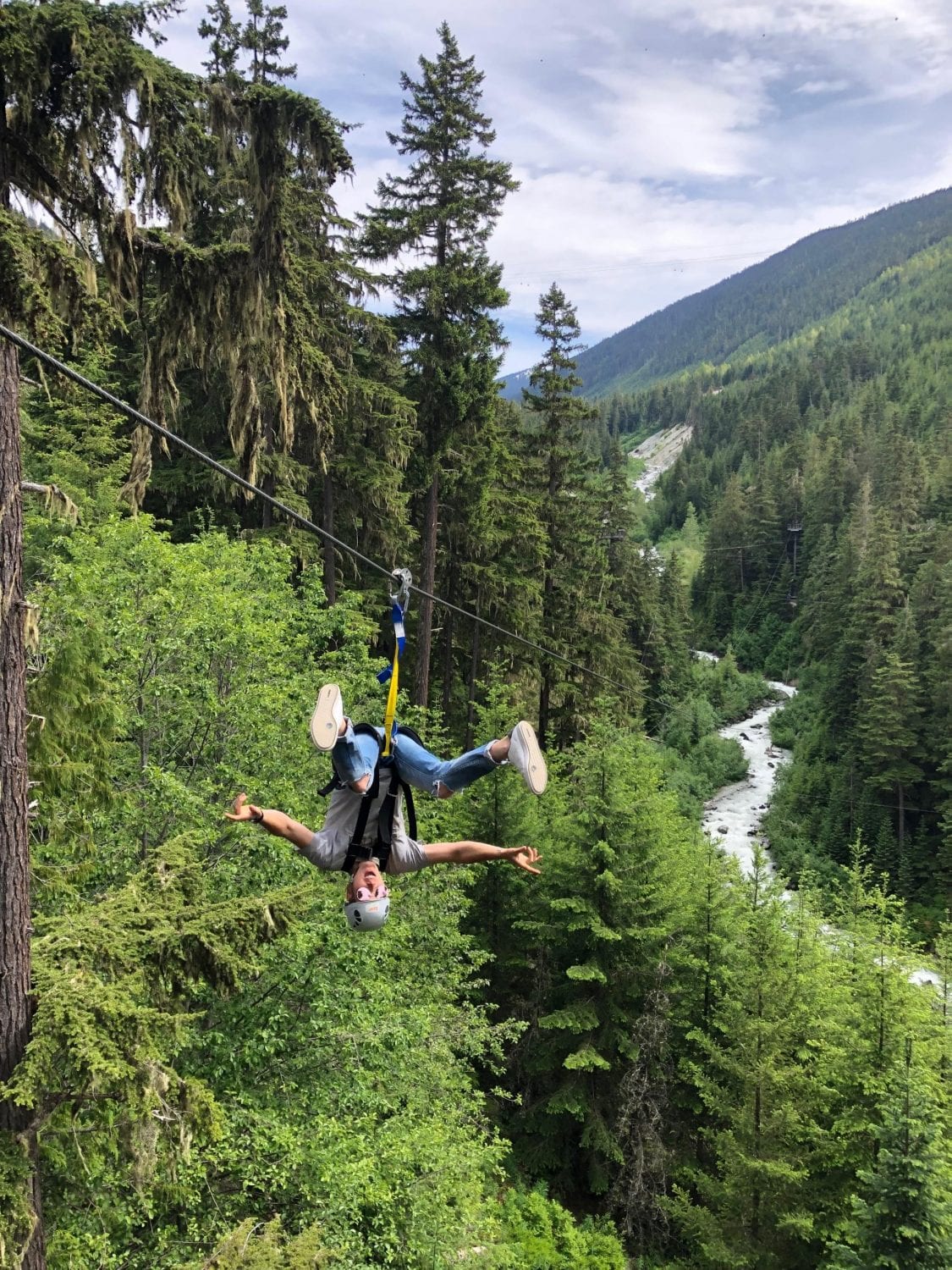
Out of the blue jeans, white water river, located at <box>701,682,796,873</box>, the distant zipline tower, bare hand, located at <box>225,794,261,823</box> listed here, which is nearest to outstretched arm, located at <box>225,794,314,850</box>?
bare hand, located at <box>225,794,261,823</box>

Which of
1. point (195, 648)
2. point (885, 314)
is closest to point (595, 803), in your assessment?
point (195, 648)

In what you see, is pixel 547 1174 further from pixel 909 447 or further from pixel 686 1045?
pixel 909 447

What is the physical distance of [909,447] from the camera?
66.1m

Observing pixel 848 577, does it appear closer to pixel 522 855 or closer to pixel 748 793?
pixel 748 793

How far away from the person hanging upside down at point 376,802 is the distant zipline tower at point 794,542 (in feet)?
272

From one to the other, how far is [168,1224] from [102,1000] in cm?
526

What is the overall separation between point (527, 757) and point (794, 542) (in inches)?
3484

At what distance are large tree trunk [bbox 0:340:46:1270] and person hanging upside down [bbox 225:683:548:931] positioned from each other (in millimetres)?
1798

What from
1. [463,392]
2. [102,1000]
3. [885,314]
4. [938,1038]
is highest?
[885,314]

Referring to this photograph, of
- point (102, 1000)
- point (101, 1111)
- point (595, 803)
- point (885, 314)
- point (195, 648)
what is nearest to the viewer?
point (102, 1000)

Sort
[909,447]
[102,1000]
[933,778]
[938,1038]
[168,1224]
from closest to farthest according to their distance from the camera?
[102,1000], [168,1224], [938,1038], [933,778], [909,447]

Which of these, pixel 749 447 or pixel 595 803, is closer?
pixel 595 803

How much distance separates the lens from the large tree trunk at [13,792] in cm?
459

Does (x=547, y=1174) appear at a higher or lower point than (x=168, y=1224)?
lower
